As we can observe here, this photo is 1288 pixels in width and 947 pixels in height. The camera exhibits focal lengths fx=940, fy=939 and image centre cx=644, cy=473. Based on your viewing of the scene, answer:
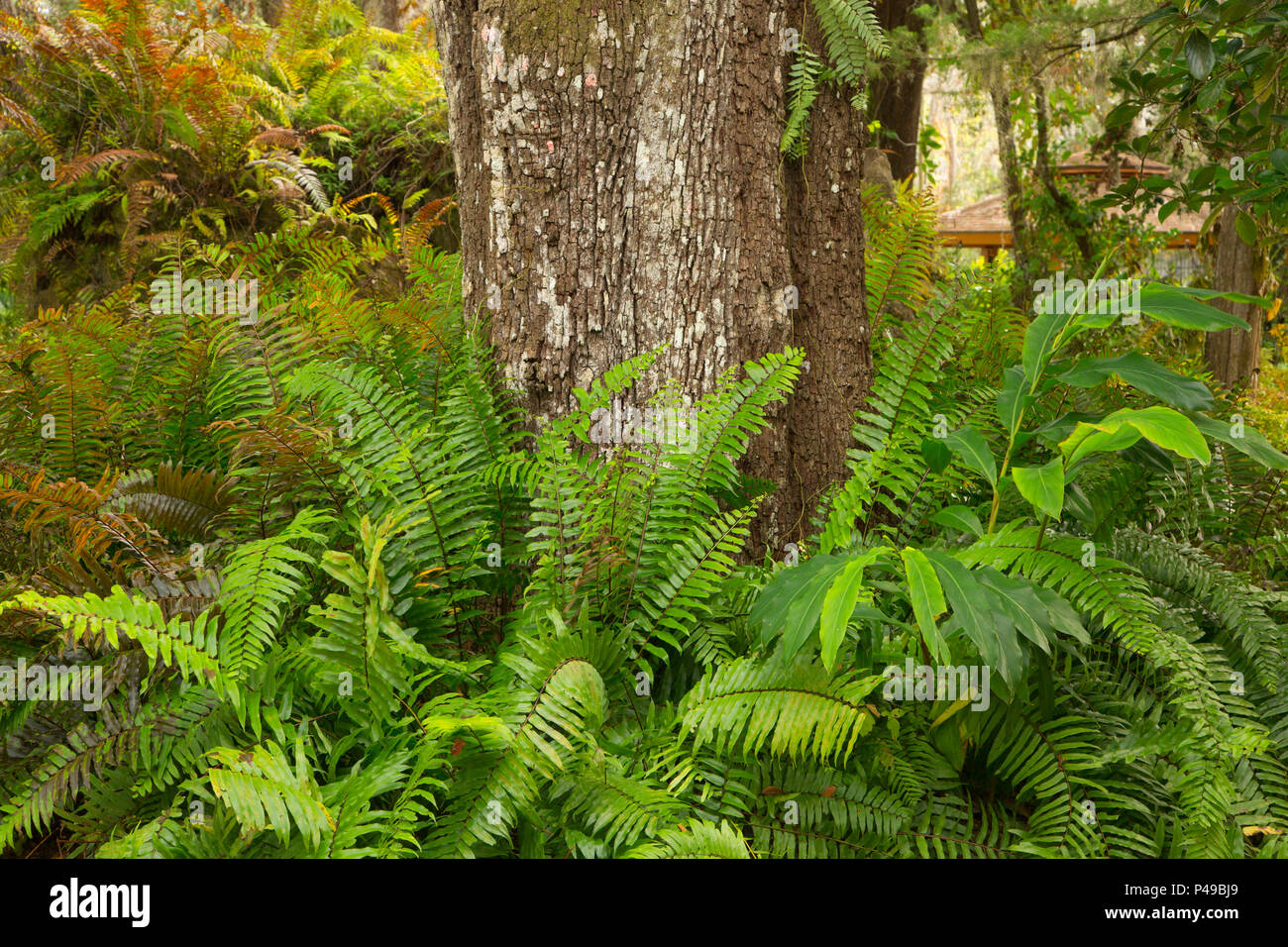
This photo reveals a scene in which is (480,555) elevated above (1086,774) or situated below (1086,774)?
above

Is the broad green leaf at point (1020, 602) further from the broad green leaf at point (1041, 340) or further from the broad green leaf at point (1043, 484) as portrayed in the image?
the broad green leaf at point (1041, 340)

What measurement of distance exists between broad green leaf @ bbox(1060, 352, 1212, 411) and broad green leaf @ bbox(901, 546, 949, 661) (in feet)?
2.07

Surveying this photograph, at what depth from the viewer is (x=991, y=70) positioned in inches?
212

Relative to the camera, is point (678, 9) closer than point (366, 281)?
Yes

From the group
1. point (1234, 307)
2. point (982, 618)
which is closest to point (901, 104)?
point (1234, 307)

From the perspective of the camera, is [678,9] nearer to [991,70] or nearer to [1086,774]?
[1086,774]

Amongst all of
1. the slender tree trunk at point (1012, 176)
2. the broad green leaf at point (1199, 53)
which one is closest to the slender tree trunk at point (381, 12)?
the slender tree trunk at point (1012, 176)

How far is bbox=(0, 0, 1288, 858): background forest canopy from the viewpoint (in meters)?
2.06

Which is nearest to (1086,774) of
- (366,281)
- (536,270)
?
(536,270)

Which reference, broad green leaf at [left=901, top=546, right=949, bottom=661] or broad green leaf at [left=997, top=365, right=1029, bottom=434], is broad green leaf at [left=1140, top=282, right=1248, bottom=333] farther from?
broad green leaf at [left=901, top=546, right=949, bottom=661]

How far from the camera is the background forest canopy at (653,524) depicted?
6.75ft

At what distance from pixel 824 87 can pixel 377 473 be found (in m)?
1.95

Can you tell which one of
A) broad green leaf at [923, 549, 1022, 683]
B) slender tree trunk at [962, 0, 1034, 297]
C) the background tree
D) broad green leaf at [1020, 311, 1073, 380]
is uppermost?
slender tree trunk at [962, 0, 1034, 297]

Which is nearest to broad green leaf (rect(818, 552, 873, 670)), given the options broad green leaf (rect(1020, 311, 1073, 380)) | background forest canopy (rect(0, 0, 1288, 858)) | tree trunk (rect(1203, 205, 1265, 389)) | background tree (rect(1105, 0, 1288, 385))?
background forest canopy (rect(0, 0, 1288, 858))
